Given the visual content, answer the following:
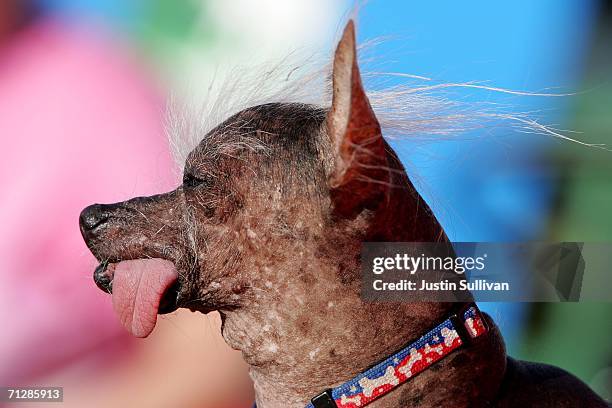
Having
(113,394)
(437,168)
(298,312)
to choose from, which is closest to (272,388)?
(298,312)

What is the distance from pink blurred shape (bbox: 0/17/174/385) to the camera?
1864 millimetres

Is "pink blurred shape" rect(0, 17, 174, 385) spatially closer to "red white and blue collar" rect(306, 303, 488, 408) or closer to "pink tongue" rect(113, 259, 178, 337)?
"pink tongue" rect(113, 259, 178, 337)

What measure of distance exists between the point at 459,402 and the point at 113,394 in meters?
1.21

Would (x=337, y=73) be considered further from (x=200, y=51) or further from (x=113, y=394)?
(x=113, y=394)

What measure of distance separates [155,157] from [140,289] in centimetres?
90

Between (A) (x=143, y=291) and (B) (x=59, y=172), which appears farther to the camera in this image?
(B) (x=59, y=172)

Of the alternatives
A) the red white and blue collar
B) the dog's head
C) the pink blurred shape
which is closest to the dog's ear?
the dog's head

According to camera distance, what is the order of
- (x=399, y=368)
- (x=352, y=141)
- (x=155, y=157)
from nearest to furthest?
(x=352, y=141)
(x=399, y=368)
(x=155, y=157)

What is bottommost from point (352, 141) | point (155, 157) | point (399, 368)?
point (399, 368)

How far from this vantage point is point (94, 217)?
0.96 metres

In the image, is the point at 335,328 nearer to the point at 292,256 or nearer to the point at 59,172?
the point at 292,256

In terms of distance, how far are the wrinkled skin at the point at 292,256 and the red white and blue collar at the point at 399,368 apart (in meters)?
0.01

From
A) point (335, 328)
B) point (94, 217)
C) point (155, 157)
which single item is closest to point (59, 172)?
point (155, 157)

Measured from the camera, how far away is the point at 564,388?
999mm
